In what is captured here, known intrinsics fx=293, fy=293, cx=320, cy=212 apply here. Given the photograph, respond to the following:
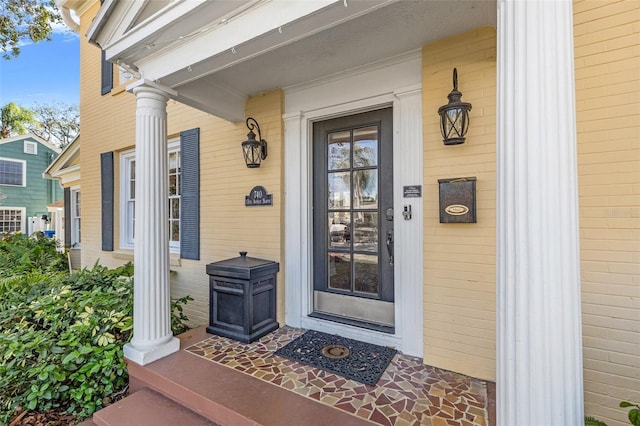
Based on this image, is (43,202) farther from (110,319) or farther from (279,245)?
(279,245)

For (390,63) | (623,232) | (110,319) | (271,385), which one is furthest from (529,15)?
(110,319)

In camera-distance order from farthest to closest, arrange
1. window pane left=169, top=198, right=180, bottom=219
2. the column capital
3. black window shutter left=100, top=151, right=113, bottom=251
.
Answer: black window shutter left=100, top=151, right=113, bottom=251 → window pane left=169, top=198, right=180, bottom=219 → the column capital

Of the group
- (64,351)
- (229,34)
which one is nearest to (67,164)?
(64,351)

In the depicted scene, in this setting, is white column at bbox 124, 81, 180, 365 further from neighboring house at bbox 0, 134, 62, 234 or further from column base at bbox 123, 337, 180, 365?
neighboring house at bbox 0, 134, 62, 234

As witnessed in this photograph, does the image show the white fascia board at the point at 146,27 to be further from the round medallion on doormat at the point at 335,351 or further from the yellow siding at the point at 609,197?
the round medallion on doormat at the point at 335,351

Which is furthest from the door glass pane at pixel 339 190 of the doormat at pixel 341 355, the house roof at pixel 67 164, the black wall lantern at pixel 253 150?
the house roof at pixel 67 164

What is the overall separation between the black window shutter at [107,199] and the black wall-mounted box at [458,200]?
532 centimetres

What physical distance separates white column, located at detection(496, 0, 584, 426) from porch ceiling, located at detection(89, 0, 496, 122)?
2.70 feet

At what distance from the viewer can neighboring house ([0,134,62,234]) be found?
1196 centimetres

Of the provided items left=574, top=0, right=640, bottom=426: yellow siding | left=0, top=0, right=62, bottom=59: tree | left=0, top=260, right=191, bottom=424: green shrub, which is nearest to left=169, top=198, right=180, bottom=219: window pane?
left=0, top=260, right=191, bottom=424: green shrub

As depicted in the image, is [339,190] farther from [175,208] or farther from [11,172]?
[11,172]

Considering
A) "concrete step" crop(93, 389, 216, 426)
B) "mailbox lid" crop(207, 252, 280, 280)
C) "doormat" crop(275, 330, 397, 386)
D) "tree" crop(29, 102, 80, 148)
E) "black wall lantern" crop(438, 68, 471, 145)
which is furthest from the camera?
"tree" crop(29, 102, 80, 148)

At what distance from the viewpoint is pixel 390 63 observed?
8.44 feet

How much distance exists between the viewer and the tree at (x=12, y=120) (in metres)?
14.1
